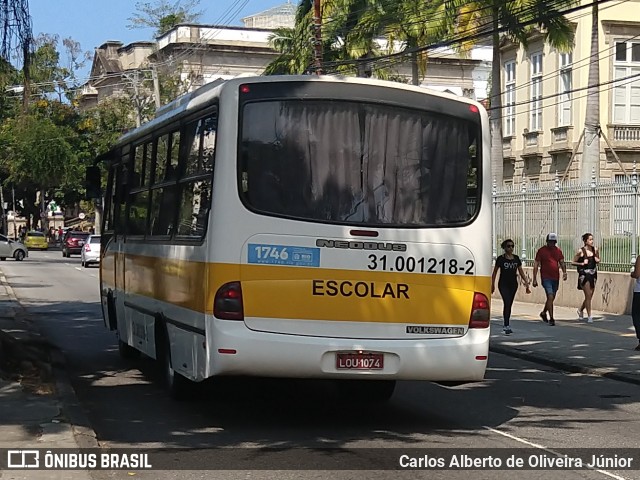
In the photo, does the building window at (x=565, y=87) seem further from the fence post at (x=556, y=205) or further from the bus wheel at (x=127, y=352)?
the bus wheel at (x=127, y=352)

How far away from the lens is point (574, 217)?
25531 millimetres

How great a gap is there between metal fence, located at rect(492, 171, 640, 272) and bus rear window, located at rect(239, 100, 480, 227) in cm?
1365

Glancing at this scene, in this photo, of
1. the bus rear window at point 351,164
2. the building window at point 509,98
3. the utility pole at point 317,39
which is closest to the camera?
the bus rear window at point 351,164

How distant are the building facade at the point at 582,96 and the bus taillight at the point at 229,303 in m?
29.5

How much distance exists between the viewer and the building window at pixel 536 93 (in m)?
42.5

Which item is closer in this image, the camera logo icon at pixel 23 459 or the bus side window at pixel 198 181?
the camera logo icon at pixel 23 459

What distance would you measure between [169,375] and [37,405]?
56.9 inches

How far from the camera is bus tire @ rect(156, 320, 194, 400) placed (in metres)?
11.5

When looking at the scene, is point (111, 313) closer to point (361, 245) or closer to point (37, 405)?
point (37, 405)

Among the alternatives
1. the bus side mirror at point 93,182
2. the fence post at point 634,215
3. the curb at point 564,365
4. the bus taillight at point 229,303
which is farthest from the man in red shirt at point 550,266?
the bus taillight at point 229,303

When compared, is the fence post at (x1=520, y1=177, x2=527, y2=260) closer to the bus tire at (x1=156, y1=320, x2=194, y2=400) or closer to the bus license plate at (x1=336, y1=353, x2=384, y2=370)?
the bus tire at (x1=156, y1=320, x2=194, y2=400)

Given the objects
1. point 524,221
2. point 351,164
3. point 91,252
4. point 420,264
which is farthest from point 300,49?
point 420,264

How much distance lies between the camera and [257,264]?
31.6ft

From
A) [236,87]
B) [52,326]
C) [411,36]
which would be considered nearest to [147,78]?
[411,36]
